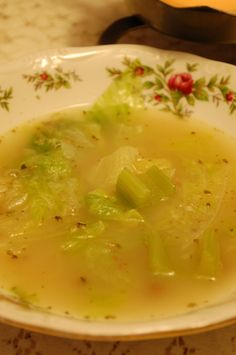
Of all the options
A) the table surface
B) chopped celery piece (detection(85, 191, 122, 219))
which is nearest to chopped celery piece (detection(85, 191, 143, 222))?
chopped celery piece (detection(85, 191, 122, 219))

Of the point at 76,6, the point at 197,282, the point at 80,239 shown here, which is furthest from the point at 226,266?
the point at 76,6

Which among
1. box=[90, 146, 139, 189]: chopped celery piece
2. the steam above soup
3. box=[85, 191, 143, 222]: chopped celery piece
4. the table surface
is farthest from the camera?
the table surface

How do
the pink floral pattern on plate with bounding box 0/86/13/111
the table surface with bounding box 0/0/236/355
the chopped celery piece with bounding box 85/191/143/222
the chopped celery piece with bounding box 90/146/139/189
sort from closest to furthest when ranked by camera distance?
1. the chopped celery piece with bounding box 85/191/143/222
2. the chopped celery piece with bounding box 90/146/139/189
3. the pink floral pattern on plate with bounding box 0/86/13/111
4. the table surface with bounding box 0/0/236/355

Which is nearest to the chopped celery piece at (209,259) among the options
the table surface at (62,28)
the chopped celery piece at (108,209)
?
the chopped celery piece at (108,209)

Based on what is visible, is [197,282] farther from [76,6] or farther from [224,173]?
[76,6]

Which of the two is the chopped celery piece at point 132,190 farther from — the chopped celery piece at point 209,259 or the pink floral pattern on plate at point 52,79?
the pink floral pattern on plate at point 52,79

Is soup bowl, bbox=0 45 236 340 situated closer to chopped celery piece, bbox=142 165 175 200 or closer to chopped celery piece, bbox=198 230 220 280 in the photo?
chopped celery piece, bbox=142 165 175 200

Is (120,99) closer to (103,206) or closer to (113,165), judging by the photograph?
(113,165)
